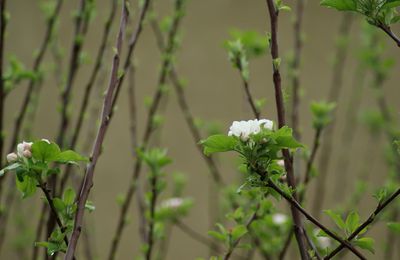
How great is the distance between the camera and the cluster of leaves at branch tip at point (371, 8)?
0.74 meters

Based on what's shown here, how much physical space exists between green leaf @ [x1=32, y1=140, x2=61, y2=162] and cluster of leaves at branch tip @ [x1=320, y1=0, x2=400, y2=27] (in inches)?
15.9

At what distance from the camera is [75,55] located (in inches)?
50.8

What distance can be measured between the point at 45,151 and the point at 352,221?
1.39ft

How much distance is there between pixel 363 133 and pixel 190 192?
2.89 feet

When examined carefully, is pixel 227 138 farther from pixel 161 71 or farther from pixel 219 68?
pixel 219 68

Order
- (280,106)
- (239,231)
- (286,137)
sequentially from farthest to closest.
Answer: (239,231) < (280,106) < (286,137)

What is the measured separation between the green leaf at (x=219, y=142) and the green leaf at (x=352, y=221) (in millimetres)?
202

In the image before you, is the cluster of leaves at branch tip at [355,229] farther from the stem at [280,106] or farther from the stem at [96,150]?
the stem at [96,150]

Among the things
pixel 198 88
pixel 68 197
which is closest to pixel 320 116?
pixel 68 197

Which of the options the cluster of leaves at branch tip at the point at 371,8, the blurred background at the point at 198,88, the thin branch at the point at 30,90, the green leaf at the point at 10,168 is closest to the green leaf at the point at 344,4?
the cluster of leaves at branch tip at the point at 371,8

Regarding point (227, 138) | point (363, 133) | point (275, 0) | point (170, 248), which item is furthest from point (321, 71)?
point (227, 138)

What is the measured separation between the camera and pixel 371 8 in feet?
2.43

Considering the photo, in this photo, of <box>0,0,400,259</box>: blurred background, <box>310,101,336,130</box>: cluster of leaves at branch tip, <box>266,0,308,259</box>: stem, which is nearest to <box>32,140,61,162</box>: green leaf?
<box>266,0,308,259</box>: stem

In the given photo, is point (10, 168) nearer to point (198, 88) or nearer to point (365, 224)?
point (365, 224)
